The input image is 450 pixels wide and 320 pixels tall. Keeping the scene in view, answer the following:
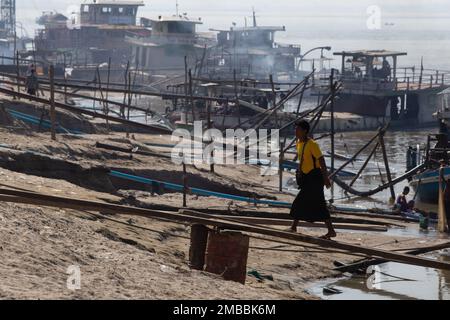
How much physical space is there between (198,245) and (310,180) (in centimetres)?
130

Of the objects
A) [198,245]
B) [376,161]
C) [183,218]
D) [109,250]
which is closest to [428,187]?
[376,161]

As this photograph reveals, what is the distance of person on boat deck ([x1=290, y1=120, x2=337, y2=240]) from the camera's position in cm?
1035

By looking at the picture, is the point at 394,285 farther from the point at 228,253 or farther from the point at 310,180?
the point at 228,253

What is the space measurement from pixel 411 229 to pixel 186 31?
4901 centimetres

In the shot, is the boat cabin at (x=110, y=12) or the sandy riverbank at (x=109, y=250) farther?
the boat cabin at (x=110, y=12)

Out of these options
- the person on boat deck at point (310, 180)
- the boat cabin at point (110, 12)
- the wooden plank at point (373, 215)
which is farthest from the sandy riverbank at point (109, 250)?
the boat cabin at point (110, 12)

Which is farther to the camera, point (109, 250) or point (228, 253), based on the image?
point (228, 253)

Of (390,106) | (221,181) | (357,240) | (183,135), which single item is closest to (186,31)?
(390,106)

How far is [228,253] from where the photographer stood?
9.98 m

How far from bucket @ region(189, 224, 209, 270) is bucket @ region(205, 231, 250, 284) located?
0.13m

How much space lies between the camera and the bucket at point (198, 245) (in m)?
10.2

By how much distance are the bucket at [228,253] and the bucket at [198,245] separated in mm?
132

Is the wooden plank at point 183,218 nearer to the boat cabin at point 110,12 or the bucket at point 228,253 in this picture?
the bucket at point 228,253
